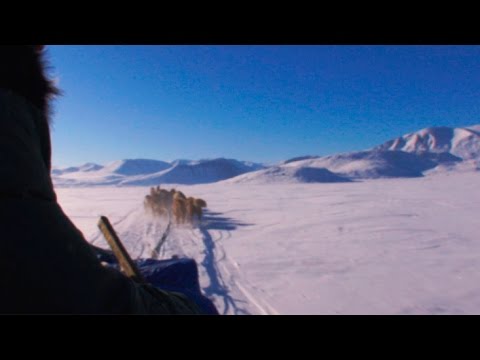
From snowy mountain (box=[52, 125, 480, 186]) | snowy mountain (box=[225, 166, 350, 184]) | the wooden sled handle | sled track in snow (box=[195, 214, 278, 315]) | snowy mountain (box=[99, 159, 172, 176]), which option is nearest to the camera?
the wooden sled handle

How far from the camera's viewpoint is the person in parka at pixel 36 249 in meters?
0.60

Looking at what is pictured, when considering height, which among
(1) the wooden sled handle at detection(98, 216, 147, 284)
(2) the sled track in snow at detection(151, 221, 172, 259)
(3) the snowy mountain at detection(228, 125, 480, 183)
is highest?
(3) the snowy mountain at detection(228, 125, 480, 183)

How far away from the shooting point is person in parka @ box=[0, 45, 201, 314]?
0.60m

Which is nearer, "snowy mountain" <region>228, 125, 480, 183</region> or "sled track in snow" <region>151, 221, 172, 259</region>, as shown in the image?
"sled track in snow" <region>151, 221, 172, 259</region>

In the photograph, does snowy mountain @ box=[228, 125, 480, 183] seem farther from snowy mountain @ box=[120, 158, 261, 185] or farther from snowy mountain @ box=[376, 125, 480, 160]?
snowy mountain @ box=[120, 158, 261, 185]

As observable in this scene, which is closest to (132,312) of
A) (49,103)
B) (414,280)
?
(49,103)

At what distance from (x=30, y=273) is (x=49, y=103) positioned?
2.16 ft

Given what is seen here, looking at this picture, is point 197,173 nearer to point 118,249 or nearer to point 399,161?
point 399,161

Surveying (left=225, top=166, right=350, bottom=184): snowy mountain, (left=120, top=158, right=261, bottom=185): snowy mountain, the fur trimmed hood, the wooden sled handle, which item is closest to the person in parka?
the fur trimmed hood

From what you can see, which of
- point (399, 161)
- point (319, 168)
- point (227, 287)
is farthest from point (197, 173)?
point (227, 287)

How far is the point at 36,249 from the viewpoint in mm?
611

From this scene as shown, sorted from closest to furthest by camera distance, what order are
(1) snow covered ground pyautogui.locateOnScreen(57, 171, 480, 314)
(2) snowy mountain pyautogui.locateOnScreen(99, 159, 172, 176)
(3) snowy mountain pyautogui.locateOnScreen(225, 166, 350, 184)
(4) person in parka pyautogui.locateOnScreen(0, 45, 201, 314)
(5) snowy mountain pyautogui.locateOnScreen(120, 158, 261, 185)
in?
(4) person in parka pyautogui.locateOnScreen(0, 45, 201, 314), (1) snow covered ground pyautogui.locateOnScreen(57, 171, 480, 314), (3) snowy mountain pyautogui.locateOnScreen(225, 166, 350, 184), (5) snowy mountain pyautogui.locateOnScreen(120, 158, 261, 185), (2) snowy mountain pyautogui.locateOnScreen(99, 159, 172, 176)

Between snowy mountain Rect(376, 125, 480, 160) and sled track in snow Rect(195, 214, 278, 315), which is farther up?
snowy mountain Rect(376, 125, 480, 160)

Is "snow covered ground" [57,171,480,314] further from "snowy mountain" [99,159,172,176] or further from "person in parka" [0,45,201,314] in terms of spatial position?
"snowy mountain" [99,159,172,176]
